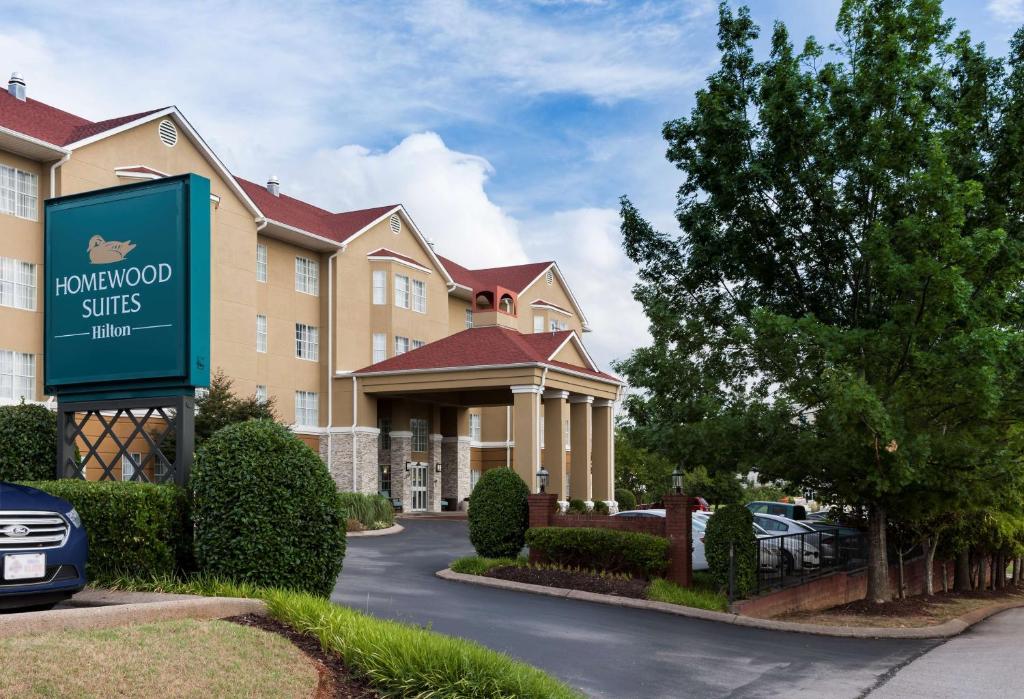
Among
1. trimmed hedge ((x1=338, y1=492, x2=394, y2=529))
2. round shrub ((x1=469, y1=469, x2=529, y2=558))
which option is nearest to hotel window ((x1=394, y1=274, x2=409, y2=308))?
trimmed hedge ((x1=338, y1=492, x2=394, y2=529))

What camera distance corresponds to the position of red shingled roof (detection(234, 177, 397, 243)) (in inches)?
1618

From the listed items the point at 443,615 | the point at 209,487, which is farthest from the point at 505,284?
the point at 209,487

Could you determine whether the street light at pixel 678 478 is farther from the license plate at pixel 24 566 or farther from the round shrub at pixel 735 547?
the license plate at pixel 24 566

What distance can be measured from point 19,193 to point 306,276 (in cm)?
1371

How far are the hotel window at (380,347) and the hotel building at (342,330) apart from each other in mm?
63

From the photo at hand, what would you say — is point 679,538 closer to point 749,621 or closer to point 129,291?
point 749,621

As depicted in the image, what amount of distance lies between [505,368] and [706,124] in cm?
2120

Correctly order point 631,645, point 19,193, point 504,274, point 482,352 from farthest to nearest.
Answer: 1. point 504,274
2. point 482,352
3. point 19,193
4. point 631,645

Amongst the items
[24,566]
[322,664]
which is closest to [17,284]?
[24,566]

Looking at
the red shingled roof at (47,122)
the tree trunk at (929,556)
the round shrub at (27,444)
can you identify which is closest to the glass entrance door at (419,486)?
the red shingled roof at (47,122)

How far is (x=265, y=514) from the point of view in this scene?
1010cm

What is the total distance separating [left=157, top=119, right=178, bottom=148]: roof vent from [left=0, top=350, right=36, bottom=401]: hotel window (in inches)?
337

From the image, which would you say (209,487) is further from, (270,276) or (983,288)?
(270,276)

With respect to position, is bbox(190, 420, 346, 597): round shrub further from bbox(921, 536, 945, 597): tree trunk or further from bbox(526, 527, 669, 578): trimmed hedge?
bbox(921, 536, 945, 597): tree trunk
